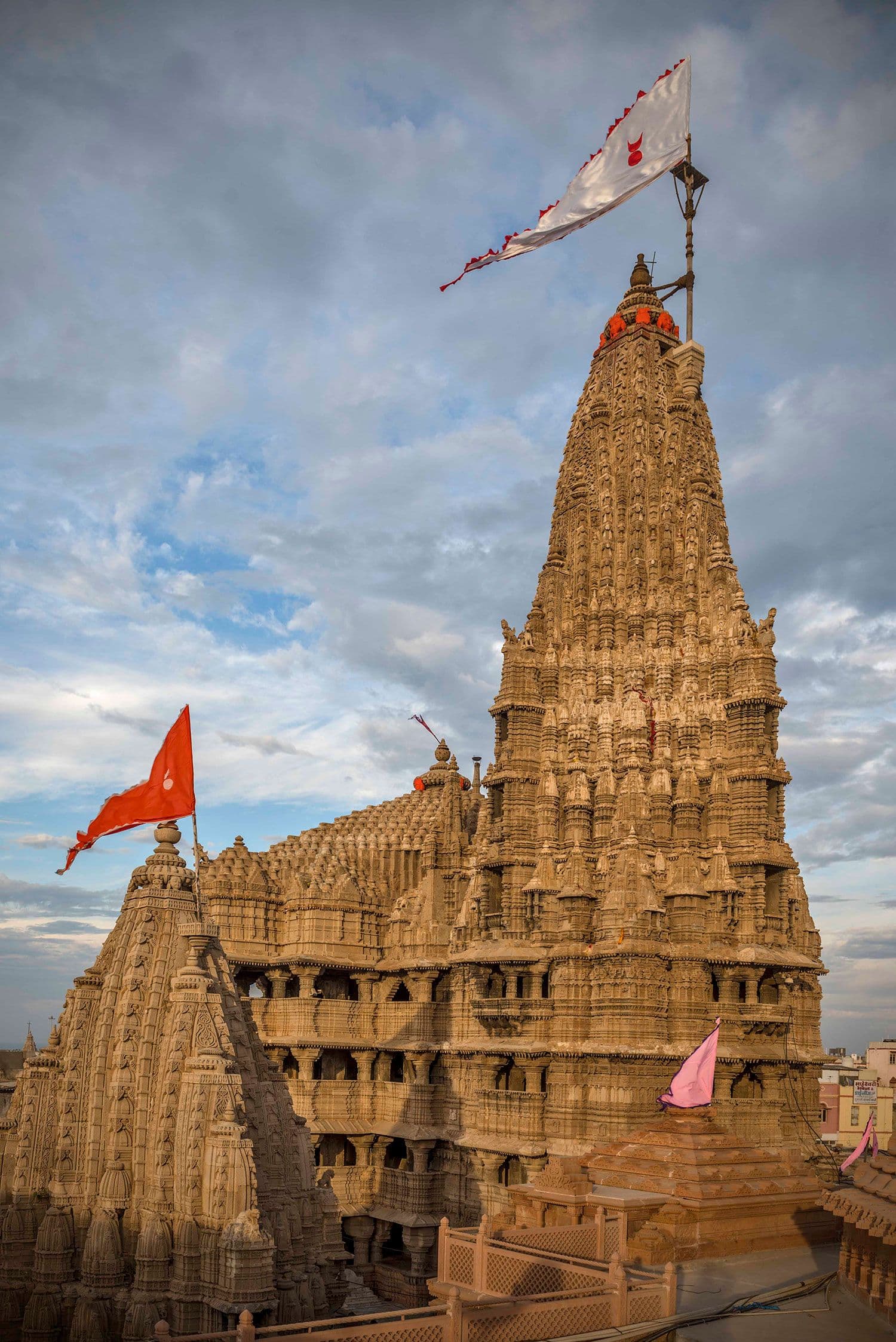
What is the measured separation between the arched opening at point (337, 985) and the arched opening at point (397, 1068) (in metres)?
2.69

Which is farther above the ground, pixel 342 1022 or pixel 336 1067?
pixel 342 1022

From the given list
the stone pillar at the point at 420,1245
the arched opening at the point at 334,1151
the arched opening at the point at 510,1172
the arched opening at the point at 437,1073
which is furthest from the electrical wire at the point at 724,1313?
the arched opening at the point at 334,1151

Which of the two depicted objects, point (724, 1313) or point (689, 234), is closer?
point (724, 1313)

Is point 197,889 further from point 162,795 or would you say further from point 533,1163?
point 533,1163

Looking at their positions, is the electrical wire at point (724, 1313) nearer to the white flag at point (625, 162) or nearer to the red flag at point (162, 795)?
the red flag at point (162, 795)

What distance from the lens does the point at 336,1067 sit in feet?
144

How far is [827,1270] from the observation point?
1917 cm

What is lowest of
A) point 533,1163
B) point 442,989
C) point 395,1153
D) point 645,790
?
point 395,1153

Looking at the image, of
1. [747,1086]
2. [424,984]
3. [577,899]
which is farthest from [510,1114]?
[747,1086]

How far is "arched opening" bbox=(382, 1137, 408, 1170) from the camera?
42.5 metres

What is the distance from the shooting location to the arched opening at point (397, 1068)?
144 ft

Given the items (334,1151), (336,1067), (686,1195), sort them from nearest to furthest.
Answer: (686,1195)
(334,1151)
(336,1067)

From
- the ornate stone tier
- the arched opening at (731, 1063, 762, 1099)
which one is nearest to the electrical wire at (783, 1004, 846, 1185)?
the arched opening at (731, 1063, 762, 1099)

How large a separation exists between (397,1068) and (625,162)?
3342 cm
